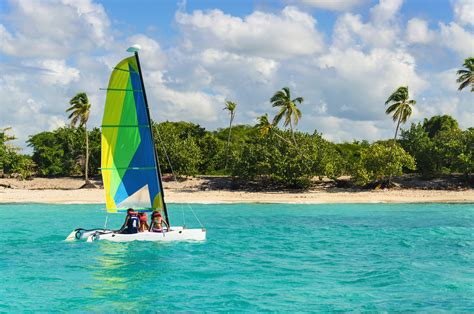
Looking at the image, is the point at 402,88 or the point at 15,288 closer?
the point at 15,288

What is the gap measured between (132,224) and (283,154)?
3532cm

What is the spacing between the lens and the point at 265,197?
5100 centimetres

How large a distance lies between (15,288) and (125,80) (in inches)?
393

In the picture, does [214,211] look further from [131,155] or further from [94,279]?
[94,279]

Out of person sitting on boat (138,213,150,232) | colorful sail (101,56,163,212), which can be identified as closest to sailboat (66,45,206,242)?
colorful sail (101,56,163,212)

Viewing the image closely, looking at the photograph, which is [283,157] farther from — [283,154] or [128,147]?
[128,147]

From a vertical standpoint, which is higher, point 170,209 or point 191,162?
point 191,162

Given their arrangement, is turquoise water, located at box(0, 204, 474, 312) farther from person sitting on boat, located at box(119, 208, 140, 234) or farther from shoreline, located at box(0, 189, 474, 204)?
shoreline, located at box(0, 189, 474, 204)

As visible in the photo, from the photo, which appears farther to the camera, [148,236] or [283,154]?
[283,154]

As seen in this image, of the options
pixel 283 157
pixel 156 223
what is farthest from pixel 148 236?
pixel 283 157

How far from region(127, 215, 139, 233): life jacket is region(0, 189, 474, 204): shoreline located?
24419 mm

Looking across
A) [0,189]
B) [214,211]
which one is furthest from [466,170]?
[0,189]

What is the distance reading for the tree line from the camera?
Answer: 53.8 meters

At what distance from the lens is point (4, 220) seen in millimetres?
34719
